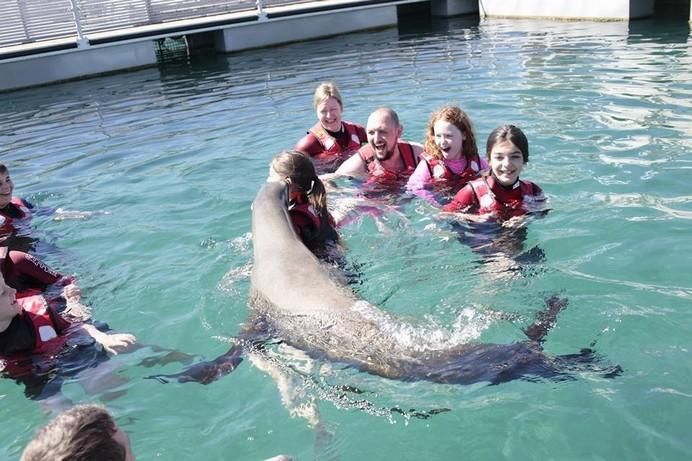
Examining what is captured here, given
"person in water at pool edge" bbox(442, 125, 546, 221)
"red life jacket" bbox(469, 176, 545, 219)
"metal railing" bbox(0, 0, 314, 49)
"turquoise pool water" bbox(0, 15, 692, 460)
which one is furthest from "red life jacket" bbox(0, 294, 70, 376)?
"metal railing" bbox(0, 0, 314, 49)

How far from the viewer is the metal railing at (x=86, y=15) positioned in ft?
61.4

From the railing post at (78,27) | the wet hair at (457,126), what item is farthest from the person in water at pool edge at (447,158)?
the railing post at (78,27)

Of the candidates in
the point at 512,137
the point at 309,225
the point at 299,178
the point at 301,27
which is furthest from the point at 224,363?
the point at 301,27

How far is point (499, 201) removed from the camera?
19.8 ft

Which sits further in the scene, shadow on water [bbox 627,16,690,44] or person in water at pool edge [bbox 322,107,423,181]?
shadow on water [bbox 627,16,690,44]

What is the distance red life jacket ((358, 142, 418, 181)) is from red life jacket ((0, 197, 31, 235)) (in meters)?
3.61

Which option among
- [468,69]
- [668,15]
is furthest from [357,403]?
[668,15]

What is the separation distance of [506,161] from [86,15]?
17.2 m

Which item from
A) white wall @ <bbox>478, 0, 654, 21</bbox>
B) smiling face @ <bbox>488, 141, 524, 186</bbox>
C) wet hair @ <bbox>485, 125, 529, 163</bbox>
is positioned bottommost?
smiling face @ <bbox>488, 141, 524, 186</bbox>

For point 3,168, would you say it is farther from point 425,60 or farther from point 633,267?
point 425,60

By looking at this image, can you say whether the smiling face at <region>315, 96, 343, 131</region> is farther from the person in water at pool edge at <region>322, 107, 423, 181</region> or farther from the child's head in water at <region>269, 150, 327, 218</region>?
the child's head in water at <region>269, 150, 327, 218</region>

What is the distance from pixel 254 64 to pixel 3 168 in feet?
40.5

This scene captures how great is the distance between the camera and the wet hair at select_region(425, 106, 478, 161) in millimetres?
6824

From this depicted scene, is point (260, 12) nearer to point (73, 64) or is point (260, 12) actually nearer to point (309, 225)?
point (73, 64)
